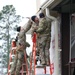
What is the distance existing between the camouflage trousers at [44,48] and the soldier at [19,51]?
120cm

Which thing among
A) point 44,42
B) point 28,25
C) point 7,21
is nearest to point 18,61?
point 28,25

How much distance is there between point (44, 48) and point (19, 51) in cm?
155

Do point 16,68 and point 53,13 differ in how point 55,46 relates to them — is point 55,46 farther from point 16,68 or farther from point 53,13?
point 16,68

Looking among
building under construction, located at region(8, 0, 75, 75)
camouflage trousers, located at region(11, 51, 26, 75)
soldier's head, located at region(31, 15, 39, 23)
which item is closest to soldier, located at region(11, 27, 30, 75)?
camouflage trousers, located at region(11, 51, 26, 75)

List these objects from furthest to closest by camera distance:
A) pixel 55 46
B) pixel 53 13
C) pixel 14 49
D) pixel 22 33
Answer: pixel 14 49, pixel 22 33, pixel 53 13, pixel 55 46

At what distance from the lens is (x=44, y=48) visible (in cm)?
858

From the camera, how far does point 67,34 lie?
30.4 ft

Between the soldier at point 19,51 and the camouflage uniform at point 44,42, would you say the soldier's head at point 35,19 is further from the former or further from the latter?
the soldier at point 19,51

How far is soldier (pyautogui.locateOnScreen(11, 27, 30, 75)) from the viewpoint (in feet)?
31.9

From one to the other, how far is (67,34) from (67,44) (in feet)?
0.87

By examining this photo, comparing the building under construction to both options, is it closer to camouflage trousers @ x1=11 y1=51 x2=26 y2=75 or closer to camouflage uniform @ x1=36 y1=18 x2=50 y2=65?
camouflage uniform @ x1=36 y1=18 x2=50 y2=65

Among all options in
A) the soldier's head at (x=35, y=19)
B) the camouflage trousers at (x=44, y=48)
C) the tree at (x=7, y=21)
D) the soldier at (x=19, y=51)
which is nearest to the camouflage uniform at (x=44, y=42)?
the camouflage trousers at (x=44, y=48)

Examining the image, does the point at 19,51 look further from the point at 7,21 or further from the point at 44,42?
the point at 7,21

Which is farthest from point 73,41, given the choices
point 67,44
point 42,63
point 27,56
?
point 27,56
